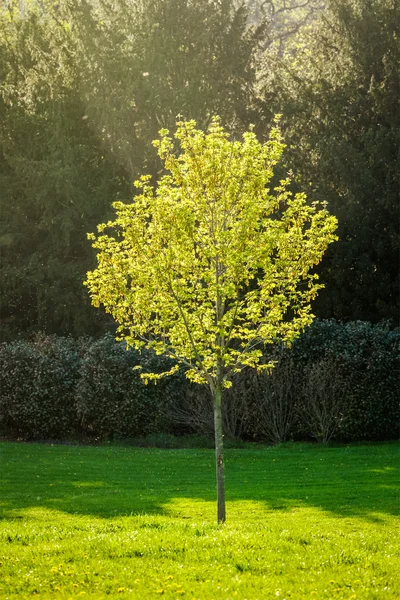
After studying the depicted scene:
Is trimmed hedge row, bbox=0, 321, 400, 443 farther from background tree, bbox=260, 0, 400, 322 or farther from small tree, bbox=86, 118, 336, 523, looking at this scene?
small tree, bbox=86, 118, 336, 523

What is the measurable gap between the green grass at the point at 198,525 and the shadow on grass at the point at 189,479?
0.03 m

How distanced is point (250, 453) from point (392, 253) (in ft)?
32.9

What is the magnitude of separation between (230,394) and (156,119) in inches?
451

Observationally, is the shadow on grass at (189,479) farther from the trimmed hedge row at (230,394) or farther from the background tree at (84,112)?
the background tree at (84,112)

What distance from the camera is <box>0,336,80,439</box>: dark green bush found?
19438 mm

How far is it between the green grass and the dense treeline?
895 centimetres

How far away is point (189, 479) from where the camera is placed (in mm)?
13375

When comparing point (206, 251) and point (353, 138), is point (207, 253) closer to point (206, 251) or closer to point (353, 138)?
point (206, 251)

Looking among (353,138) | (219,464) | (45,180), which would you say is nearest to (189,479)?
(219,464)

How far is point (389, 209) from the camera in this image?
23.7m

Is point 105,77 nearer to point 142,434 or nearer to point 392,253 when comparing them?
point 392,253

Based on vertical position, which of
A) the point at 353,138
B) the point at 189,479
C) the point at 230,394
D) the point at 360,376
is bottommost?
the point at 189,479

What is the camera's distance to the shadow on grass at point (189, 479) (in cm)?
1120

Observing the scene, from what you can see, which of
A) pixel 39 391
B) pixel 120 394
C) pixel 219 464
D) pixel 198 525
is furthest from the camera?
pixel 39 391
